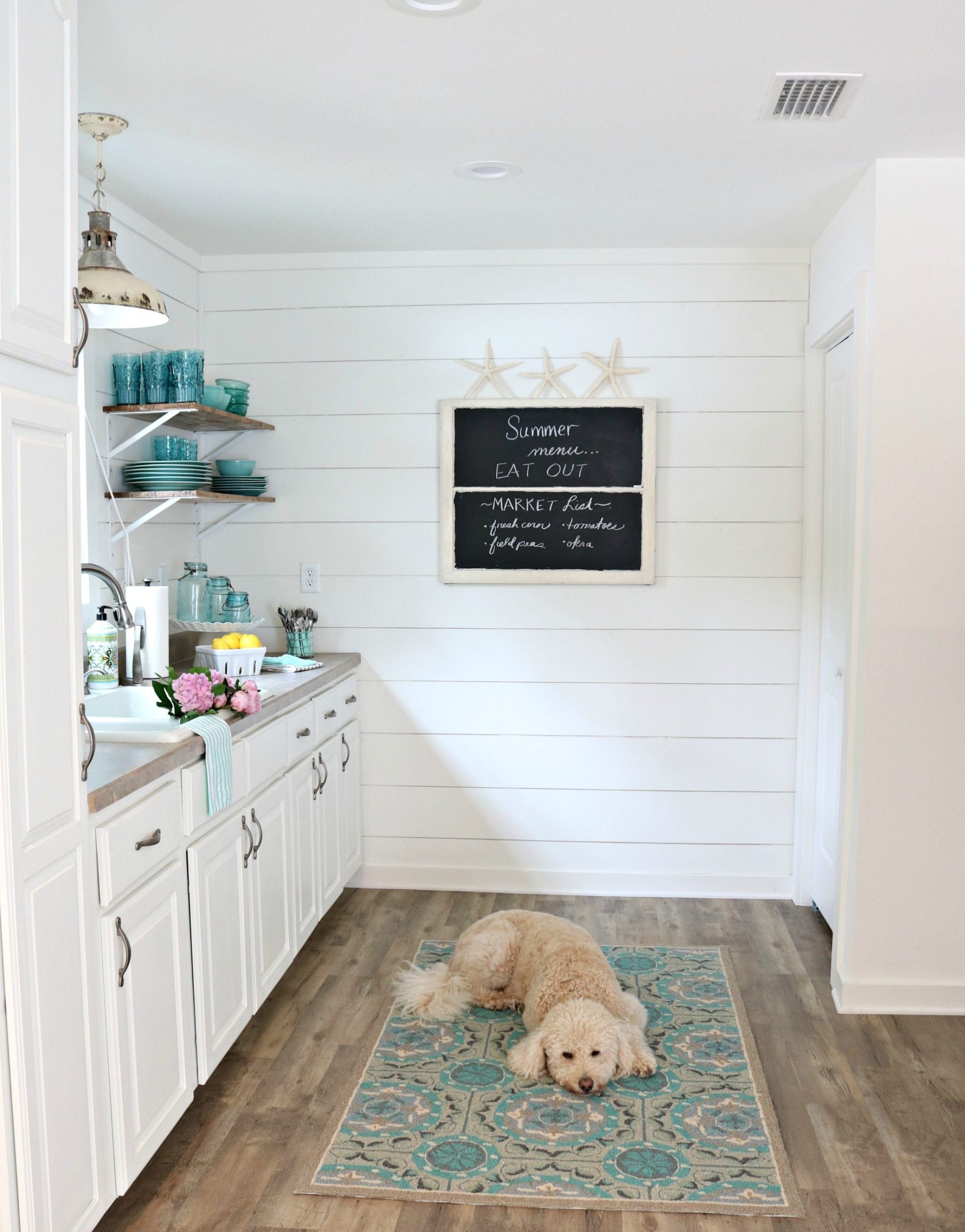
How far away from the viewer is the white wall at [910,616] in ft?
9.41

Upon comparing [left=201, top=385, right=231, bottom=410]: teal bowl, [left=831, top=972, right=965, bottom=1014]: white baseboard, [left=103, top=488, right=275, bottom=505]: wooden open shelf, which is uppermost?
[left=201, top=385, right=231, bottom=410]: teal bowl

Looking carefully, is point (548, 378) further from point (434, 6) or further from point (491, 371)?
point (434, 6)

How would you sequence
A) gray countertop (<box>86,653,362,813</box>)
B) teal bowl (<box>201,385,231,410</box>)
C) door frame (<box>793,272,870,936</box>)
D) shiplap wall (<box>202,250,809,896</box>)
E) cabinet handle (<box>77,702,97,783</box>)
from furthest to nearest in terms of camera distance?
shiplap wall (<box>202,250,809,896</box>)
door frame (<box>793,272,870,936</box>)
teal bowl (<box>201,385,231,410</box>)
gray countertop (<box>86,653,362,813</box>)
cabinet handle (<box>77,702,97,783</box>)

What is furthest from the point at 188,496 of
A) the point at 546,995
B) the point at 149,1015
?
the point at 546,995

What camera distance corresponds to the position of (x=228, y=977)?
2.56m

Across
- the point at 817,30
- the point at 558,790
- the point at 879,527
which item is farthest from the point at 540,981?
the point at 817,30

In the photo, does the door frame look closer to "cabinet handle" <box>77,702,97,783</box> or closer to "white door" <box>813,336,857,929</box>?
"white door" <box>813,336,857,929</box>

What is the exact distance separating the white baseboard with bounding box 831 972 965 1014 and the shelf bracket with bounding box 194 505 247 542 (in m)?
2.64

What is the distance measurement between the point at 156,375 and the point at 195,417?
286mm

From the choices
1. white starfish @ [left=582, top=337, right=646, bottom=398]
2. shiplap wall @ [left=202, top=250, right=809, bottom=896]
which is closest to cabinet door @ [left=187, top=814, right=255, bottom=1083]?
shiplap wall @ [left=202, top=250, right=809, bottom=896]

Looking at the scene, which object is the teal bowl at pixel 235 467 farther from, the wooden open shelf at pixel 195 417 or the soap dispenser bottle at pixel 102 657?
the soap dispenser bottle at pixel 102 657

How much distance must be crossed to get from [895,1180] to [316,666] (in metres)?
2.23

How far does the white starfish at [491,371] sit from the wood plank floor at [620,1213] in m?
1.91

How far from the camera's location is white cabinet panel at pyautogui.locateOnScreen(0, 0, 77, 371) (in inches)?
62.5
